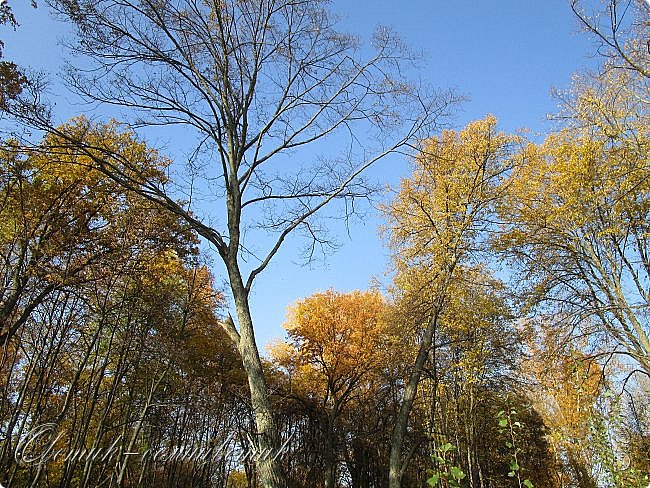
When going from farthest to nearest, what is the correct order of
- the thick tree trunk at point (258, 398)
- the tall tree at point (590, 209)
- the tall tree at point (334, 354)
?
the tall tree at point (334, 354)
the tall tree at point (590, 209)
the thick tree trunk at point (258, 398)

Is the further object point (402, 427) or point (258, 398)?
point (402, 427)

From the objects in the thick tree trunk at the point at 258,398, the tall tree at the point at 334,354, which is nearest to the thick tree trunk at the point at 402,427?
the thick tree trunk at the point at 258,398

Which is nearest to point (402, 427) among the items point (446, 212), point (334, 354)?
point (446, 212)

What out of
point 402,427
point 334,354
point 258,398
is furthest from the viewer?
point 334,354

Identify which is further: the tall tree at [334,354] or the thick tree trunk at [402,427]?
the tall tree at [334,354]

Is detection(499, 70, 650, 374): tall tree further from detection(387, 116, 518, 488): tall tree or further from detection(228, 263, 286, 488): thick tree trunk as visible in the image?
detection(228, 263, 286, 488): thick tree trunk

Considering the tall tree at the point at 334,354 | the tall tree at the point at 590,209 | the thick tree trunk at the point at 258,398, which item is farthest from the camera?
the tall tree at the point at 334,354

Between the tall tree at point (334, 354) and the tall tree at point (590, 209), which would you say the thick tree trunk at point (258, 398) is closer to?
the tall tree at point (590, 209)

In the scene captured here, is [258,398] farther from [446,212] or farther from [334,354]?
[334,354]

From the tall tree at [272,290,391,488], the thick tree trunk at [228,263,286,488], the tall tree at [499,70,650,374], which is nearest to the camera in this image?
the thick tree trunk at [228,263,286,488]

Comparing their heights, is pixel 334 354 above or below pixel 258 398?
above

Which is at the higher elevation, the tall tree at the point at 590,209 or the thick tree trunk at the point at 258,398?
the tall tree at the point at 590,209

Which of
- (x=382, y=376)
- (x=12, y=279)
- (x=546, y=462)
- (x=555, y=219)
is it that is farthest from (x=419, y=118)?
(x=546, y=462)

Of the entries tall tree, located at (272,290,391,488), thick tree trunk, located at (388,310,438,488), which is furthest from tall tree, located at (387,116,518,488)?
tall tree, located at (272,290,391,488)
